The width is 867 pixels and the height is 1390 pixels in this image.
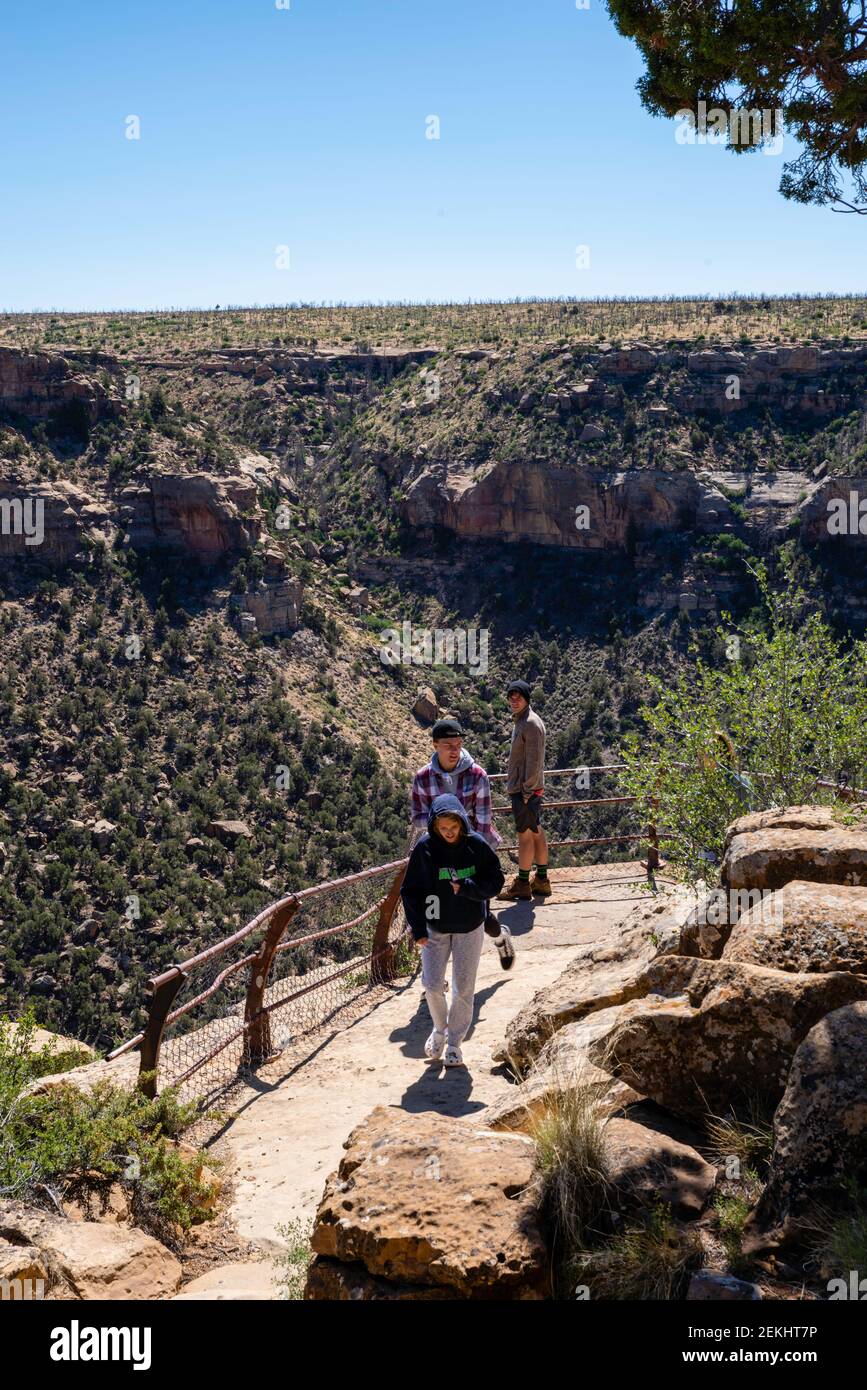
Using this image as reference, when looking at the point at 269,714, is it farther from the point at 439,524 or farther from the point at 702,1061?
the point at 702,1061

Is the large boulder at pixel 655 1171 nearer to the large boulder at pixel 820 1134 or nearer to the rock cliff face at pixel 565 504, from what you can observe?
the large boulder at pixel 820 1134

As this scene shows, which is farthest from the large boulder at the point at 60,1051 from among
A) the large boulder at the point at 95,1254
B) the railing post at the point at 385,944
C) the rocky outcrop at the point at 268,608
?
the rocky outcrop at the point at 268,608

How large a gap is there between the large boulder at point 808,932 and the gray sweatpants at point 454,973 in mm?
1752

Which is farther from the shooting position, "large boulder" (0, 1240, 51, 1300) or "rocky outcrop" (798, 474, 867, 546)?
"rocky outcrop" (798, 474, 867, 546)

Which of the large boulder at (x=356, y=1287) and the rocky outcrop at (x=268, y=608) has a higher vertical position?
the rocky outcrop at (x=268, y=608)

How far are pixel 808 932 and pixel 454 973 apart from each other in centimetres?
227

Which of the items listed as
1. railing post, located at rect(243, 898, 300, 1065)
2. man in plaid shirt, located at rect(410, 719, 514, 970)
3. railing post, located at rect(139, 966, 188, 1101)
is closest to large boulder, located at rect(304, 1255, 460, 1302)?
railing post, located at rect(139, 966, 188, 1101)

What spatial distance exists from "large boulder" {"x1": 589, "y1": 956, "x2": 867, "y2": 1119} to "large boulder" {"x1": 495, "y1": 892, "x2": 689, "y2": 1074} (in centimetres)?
125

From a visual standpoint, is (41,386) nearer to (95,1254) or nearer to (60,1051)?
(60,1051)

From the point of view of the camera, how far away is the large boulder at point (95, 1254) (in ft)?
12.2

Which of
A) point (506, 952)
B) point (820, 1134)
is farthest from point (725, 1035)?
point (506, 952)

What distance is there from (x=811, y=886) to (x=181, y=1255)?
3.00 meters

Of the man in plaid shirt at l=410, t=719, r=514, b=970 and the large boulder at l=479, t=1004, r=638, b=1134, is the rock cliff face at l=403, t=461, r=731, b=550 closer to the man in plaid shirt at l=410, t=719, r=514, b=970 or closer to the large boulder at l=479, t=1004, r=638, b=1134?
the man in plaid shirt at l=410, t=719, r=514, b=970

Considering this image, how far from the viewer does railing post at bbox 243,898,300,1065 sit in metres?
6.43
